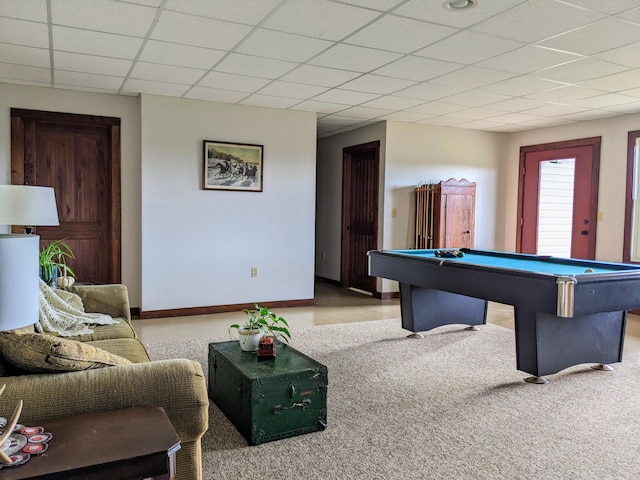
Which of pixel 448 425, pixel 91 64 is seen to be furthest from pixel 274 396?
pixel 91 64

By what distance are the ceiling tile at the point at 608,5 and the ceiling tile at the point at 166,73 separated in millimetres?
2806

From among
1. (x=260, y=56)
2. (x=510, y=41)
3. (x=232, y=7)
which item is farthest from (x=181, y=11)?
(x=510, y=41)

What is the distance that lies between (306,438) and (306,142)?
13.3ft

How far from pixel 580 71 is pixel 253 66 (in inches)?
104

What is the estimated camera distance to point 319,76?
14.2ft

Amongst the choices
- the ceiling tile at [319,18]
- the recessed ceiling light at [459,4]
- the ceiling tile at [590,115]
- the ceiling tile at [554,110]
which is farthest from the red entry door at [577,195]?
the ceiling tile at [319,18]

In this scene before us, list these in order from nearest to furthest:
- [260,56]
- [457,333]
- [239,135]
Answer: [260,56], [457,333], [239,135]

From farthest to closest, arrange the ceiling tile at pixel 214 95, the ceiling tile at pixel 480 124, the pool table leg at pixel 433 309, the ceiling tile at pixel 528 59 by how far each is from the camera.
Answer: the ceiling tile at pixel 480 124 < the ceiling tile at pixel 214 95 < the pool table leg at pixel 433 309 < the ceiling tile at pixel 528 59

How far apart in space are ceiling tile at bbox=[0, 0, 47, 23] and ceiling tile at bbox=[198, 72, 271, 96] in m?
1.44

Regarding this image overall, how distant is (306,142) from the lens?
19.5 ft

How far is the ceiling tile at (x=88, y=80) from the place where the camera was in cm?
439

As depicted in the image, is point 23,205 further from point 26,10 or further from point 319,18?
point 319,18

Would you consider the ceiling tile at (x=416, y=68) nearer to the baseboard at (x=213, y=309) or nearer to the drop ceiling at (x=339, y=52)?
the drop ceiling at (x=339, y=52)

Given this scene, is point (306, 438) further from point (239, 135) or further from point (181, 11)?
point (239, 135)
